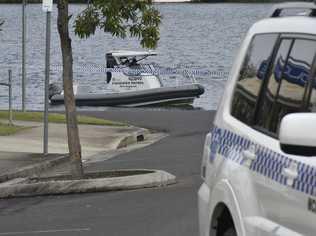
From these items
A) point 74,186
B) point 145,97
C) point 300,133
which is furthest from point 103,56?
point 300,133

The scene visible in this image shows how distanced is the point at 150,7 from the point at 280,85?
7.50 meters

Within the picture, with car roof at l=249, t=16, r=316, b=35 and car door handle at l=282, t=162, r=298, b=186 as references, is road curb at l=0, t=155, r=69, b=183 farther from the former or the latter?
car door handle at l=282, t=162, r=298, b=186

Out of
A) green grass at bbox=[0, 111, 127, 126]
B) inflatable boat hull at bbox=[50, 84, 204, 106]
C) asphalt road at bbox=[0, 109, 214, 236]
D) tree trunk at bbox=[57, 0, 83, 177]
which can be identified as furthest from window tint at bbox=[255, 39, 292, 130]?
inflatable boat hull at bbox=[50, 84, 204, 106]

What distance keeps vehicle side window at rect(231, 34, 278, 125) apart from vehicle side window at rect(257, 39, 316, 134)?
149mm

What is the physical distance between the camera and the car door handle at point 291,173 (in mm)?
4586

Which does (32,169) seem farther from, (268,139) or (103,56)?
(103,56)

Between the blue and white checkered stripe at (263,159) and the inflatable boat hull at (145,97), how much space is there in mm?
27612

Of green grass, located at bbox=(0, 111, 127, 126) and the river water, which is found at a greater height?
green grass, located at bbox=(0, 111, 127, 126)

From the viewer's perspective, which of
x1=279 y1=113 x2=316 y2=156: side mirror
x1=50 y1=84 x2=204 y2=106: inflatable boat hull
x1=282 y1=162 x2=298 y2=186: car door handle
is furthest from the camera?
x1=50 y1=84 x2=204 y2=106: inflatable boat hull

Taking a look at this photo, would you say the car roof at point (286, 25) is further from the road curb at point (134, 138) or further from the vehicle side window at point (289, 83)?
the road curb at point (134, 138)

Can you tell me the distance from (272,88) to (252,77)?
43cm

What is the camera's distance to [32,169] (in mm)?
13625

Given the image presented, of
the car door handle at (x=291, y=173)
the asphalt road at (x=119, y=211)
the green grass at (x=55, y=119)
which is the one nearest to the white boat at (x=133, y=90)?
the green grass at (x=55, y=119)

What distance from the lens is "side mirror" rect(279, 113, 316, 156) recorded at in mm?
4117
